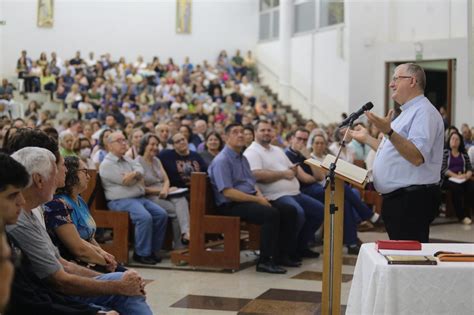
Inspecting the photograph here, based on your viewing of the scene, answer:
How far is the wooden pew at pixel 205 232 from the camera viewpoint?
624cm

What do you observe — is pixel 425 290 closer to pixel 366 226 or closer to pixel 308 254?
pixel 308 254

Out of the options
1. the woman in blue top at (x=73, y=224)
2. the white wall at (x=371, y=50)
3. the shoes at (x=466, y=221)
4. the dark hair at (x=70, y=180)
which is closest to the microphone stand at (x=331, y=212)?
the woman in blue top at (x=73, y=224)

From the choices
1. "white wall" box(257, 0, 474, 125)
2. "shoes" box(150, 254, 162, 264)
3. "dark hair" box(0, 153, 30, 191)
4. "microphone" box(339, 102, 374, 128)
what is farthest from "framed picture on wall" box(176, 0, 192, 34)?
"dark hair" box(0, 153, 30, 191)

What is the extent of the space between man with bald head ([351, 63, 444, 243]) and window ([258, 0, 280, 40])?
18296 mm

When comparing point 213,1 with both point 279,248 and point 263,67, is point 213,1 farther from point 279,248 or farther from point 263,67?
point 279,248

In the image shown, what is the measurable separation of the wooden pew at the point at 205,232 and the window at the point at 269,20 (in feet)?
53.8

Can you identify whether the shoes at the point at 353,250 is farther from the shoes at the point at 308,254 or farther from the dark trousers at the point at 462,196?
the dark trousers at the point at 462,196

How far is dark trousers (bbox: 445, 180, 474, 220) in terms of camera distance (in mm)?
10023

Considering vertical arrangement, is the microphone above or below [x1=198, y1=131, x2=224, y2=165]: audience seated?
above

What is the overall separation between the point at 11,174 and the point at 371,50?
1491 centimetres

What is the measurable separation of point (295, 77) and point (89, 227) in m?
16.9

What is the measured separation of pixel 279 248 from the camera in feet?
21.5

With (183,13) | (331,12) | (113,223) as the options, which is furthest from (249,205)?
(183,13)

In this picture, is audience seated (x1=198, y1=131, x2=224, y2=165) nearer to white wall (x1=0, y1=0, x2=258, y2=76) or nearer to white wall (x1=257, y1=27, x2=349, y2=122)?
white wall (x1=257, y1=27, x2=349, y2=122)
